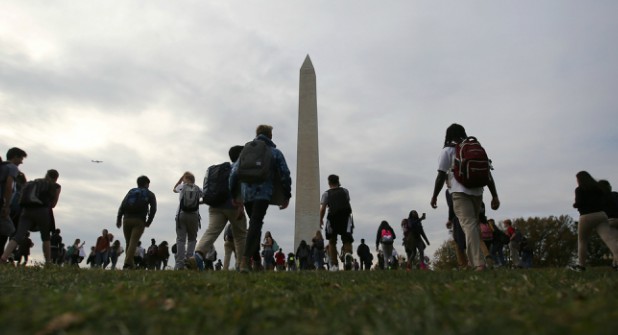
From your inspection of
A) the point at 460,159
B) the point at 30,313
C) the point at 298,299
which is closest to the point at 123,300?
the point at 30,313

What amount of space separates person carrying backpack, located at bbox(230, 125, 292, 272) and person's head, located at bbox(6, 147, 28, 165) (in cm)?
394

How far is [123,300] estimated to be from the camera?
10.3 feet

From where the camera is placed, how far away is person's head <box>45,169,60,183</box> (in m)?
9.64

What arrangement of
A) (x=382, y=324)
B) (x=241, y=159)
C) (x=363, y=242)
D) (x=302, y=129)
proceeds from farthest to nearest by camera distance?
(x=302, y=129), (x=363, y=242), (x=241, y=159), (x=382, y=324)

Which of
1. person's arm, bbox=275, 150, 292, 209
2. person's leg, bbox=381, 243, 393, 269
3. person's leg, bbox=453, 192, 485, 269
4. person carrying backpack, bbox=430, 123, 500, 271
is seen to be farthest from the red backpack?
person's leg, bbox=381, 243, 393, 269

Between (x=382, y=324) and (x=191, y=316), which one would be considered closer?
(x=382, y=324)

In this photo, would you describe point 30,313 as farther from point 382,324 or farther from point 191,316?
point 382,324

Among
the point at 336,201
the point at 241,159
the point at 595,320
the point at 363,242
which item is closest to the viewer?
the point at 595,320

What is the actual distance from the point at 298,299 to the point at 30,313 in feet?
5.68

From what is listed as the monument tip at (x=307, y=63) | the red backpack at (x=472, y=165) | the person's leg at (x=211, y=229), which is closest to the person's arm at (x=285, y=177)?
the person's leg at (x=211, y=229)

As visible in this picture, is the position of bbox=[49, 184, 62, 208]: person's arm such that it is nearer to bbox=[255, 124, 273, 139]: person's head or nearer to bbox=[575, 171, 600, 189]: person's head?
bbox=[255, 124, 273, 139]: person's head

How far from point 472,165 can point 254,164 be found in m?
2.97

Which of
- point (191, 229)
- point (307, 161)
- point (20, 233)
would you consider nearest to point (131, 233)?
point (191, 229)

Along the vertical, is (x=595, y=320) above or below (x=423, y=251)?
below
